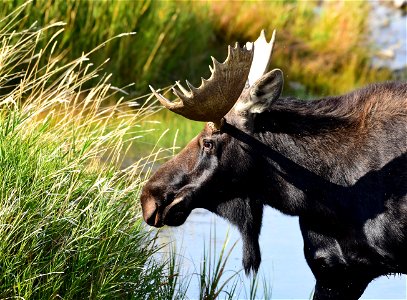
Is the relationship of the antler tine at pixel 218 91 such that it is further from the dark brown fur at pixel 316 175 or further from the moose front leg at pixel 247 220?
the moose front leg at pixel 247 220

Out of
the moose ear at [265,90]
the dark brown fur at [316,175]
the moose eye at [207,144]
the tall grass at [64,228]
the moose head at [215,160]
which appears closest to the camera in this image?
the tall grass at [64,228]

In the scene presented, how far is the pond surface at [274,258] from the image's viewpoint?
836 centimetres

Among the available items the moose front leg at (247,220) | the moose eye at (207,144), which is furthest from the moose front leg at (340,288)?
the moose eye at (207,144)

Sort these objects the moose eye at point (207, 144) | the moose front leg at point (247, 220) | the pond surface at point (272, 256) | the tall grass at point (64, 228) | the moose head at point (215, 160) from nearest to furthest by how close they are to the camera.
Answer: the tall grass at point (64, 228)
the moose head at point (215, 160)
the moose eye at point (207, 144)
the moose front leg at point (247, 220)
the pond surface at point (272, 256)

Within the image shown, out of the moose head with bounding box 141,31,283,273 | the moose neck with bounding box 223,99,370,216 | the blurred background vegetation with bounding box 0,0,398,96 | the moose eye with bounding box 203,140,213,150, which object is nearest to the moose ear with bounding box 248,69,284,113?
the moose head with bounding box 141,31,283,273

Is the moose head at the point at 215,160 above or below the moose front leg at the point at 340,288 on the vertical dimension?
above

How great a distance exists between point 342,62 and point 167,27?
367 centimetres

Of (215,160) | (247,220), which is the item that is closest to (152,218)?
(215,160)

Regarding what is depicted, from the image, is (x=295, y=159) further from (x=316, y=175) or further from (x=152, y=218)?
(x=152, y=218)

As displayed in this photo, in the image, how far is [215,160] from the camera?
22.1ft

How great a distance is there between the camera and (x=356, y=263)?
6.69 m

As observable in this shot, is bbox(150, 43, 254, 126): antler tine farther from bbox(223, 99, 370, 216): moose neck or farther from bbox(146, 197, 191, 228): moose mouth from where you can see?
bbox(146, 197, 191, 228): moose mouth

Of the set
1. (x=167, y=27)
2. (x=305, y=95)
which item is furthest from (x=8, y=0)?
(x=305, y=95)

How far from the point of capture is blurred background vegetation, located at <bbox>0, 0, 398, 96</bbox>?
528 inches
